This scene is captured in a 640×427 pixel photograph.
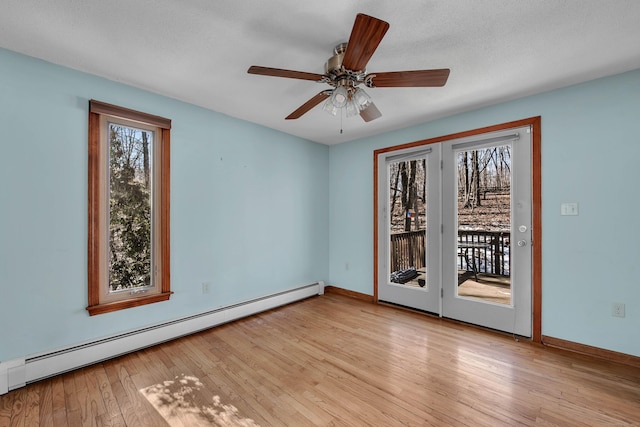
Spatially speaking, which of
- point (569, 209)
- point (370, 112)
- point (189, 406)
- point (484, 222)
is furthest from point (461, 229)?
point (189, 406)

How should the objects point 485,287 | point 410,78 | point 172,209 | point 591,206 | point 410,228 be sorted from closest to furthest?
point 410,78 < point 591,206 < point 172,209 < point 485,287 < point 410,228

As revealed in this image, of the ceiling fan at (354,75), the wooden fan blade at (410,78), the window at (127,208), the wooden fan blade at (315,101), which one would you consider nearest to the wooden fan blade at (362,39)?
the ceiling fan at (354,75)

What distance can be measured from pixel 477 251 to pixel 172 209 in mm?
3453

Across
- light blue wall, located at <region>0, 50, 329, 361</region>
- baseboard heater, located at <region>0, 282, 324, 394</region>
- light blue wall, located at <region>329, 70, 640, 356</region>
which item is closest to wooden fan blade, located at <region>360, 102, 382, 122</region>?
light blue wall, located at <region>329, 70, 640, 356</region>

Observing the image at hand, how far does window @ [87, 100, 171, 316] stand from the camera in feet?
7.76

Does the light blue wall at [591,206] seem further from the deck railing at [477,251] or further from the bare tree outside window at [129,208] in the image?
the bare tree outside window at [129,208]

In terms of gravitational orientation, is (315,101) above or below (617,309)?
above

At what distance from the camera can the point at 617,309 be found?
236 cm

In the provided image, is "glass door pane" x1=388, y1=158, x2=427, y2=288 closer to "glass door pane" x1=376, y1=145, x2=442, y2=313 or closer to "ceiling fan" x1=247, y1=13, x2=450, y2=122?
"glass door pane" x1=376, y1=145, x2=442, y2=313

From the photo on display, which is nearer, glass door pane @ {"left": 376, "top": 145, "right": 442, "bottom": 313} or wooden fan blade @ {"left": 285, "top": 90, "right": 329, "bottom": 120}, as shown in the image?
wooden fan blade @ {"left": 285, "top": 90, "right": 329, "bottom": 120}

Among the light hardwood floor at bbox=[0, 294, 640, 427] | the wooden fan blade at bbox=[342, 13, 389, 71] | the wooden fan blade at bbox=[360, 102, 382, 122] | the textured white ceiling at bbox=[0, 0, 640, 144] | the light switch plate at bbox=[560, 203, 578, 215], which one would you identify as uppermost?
the textured white ceiling at bbox=[0, 0, 640, 144]

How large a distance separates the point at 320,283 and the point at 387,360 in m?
2.10

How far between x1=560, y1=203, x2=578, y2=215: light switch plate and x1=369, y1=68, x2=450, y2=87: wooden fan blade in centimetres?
190

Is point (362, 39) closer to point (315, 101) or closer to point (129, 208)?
point (315, 101)
